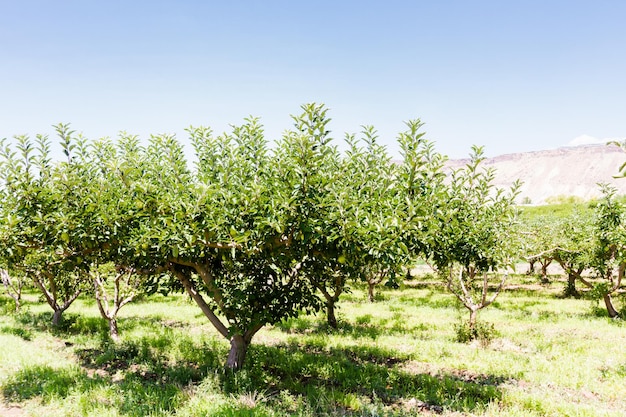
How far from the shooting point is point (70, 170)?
8633 millimetres

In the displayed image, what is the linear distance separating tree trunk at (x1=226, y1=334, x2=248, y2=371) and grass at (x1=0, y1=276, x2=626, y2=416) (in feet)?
1.01

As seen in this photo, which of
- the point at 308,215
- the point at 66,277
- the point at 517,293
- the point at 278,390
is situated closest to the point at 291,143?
the point at 308,215

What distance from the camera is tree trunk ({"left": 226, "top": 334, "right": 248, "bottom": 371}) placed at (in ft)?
38.5

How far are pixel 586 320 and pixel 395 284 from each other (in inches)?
795

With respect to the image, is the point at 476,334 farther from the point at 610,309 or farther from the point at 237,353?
the point at 610,309

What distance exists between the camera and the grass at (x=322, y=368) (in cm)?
959

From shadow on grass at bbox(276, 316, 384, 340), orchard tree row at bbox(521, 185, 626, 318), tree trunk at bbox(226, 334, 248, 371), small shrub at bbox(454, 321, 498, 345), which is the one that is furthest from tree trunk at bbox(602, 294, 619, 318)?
tree trunk at bbox(226, 334, 248, 371)

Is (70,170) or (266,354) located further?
(266,354)

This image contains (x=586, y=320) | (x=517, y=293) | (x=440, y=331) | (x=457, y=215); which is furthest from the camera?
(x=517, y=293)

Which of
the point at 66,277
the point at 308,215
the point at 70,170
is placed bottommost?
the point at 66,277

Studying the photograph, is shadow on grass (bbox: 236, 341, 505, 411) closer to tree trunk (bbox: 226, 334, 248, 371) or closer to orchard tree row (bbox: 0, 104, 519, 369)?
tree trunk (bbox: 226, 334, 248, 371)

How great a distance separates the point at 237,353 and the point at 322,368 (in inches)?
113

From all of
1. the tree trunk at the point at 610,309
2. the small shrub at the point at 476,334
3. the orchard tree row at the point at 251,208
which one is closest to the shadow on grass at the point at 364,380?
the orchard tree row at the point at 251,208

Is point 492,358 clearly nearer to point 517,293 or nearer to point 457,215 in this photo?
point 457,215
